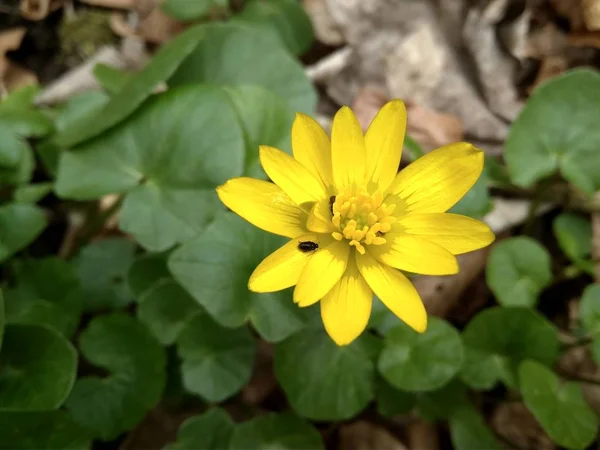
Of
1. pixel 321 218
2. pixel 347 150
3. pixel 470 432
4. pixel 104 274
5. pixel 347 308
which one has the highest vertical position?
pixel 347 150

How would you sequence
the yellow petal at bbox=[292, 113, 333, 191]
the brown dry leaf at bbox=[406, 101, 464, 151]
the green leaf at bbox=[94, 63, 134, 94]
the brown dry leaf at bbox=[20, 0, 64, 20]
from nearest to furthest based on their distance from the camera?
the yellow petal at bbox=[292, 113, 333, 191] < the green leaf at bbox=[94, 63, 134, 94] < the brown dry leaf at bbox=[406, 101, 464, 151] < the brown dry leaf at bbox=[20, 0, 64, 20]

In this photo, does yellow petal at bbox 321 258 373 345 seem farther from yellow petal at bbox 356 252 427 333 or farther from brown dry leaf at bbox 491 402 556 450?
brown dry leaf at bbox 491 402 556 450

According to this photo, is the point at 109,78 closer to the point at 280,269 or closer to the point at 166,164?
the point at 166,164

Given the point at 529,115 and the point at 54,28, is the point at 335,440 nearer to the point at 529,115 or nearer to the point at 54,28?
the point at 529,115

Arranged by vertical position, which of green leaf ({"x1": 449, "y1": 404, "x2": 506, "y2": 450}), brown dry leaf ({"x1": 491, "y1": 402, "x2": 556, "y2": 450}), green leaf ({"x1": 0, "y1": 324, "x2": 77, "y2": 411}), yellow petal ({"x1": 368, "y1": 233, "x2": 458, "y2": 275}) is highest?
yellow petal ({"x1": 368, "y1": 233, "x2": 458, "y2": 275})

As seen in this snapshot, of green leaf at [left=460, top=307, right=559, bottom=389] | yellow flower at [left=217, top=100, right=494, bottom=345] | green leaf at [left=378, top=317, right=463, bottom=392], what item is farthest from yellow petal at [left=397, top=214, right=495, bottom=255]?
green leaf at [left=460, top=307, right=559, bottom=389]

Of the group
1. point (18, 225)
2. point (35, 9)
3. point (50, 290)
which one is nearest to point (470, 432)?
point (50, 290)

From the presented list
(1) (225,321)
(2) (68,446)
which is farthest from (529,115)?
(2) (68,446)

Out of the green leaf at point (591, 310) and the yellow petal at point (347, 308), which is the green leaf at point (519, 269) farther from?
the yellow petal at point (347, 308)
